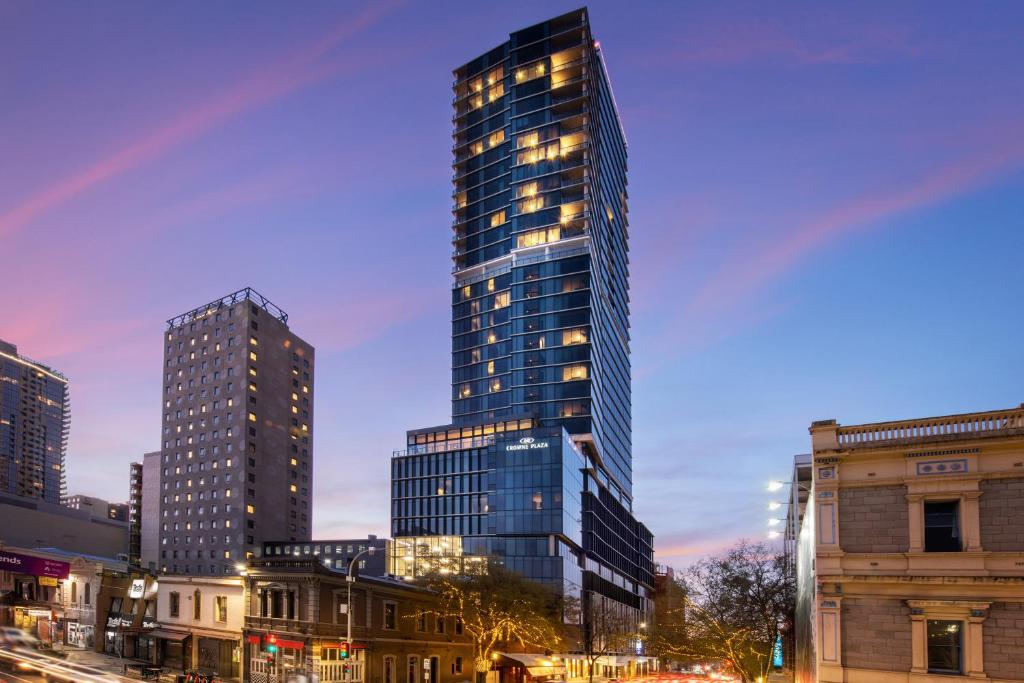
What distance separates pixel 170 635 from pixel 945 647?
194ft

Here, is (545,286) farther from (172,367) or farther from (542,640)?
(542,640)

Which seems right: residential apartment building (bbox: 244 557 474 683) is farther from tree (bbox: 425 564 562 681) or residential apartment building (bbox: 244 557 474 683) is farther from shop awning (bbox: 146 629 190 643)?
shop awning (bbox: 146 629 190 643)

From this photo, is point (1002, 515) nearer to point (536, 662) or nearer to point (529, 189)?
point (536, 662)

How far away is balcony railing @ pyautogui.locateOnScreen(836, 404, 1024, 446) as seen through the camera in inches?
1264

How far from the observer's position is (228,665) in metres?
62.2

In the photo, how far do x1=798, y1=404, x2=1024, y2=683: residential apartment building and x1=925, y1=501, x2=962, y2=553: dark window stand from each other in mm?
41

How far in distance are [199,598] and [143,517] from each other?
149 meters

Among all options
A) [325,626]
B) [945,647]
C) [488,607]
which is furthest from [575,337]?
[945,647]

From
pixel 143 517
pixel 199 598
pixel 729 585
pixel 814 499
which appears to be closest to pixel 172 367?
pixel 143 517

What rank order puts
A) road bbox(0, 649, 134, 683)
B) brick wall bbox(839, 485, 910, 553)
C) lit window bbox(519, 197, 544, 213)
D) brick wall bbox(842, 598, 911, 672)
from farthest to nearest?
lit window bbox(519, 197, 544, 213)
road bbox(0, 649, 134, 683)
brick wall bbox(839, 485, 910, 553)
brick wall bbox(842, 598, 911, 672)

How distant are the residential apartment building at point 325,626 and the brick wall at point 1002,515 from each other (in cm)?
3905

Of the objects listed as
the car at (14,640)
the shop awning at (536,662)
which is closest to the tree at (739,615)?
the shop awning at (536,662)

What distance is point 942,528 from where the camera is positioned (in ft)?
107

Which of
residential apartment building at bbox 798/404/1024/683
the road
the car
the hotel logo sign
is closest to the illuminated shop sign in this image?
the car
